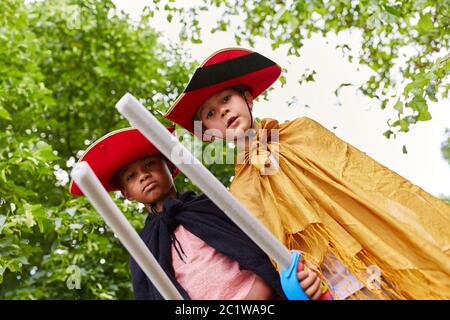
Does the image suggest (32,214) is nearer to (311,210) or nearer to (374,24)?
(311,210)

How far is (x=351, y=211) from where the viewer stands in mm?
1600

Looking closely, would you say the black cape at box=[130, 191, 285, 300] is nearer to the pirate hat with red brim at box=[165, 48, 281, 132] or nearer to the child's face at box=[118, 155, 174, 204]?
the child's face at box=[118, 155, 174, 204]

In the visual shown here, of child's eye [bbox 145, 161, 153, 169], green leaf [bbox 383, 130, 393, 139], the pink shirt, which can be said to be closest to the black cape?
the pink shirt

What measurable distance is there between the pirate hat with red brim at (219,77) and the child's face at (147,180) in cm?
16

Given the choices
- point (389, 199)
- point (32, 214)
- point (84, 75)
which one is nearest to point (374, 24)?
point (389, 199)

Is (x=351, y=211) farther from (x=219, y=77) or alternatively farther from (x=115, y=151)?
(x=115, y=151)

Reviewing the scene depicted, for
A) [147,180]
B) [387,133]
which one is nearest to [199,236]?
[147,180]

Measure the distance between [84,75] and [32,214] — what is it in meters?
2.63

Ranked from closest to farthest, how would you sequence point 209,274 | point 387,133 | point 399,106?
point 209,274
point 399,106
point 387,133

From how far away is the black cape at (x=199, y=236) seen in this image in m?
1.57

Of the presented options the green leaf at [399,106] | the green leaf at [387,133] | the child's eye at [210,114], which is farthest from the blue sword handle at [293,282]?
the green leaf at [387,133]

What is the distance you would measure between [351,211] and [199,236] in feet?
1.40

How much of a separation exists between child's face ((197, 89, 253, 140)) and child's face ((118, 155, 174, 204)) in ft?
0.65

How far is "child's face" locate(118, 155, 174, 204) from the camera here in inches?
71.7
